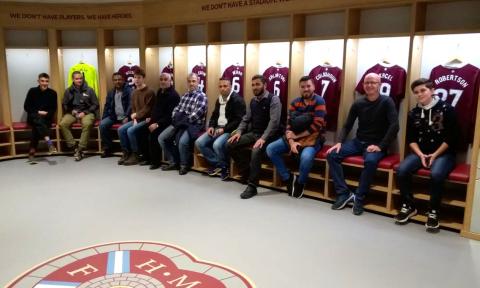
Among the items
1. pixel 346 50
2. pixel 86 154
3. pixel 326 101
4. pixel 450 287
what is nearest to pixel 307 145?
pixel 326 101

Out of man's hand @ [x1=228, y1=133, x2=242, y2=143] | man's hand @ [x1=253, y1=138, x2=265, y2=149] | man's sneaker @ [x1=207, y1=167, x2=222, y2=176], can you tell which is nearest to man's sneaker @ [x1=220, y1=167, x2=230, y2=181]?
man's sneaker @ [x1=207, y1=167, x2=222, y2=176]

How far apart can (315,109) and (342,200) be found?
0.99 meters

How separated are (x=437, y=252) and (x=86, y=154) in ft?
17.2

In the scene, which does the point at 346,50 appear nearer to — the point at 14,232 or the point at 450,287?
the point at 450,287

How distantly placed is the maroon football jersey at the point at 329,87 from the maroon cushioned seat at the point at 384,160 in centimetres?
80

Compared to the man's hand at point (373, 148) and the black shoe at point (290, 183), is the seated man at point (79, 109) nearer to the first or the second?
the black shoe at point (290, 183)

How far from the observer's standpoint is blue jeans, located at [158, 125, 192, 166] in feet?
18.0

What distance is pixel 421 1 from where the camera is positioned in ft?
12.6

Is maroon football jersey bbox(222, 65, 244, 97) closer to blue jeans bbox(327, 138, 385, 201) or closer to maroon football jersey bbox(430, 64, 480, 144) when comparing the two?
blue jeans bbox(327, 138, 385, 201)

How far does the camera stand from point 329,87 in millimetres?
4777

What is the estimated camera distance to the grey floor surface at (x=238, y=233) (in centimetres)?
281

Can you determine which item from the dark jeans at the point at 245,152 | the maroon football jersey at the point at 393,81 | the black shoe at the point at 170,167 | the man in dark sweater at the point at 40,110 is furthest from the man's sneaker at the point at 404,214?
the man in dark sweater at the point at 40,110

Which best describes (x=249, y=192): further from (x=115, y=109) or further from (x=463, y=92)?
(x=115, y=109)

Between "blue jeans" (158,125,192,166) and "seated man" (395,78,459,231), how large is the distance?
2762 millimetres
